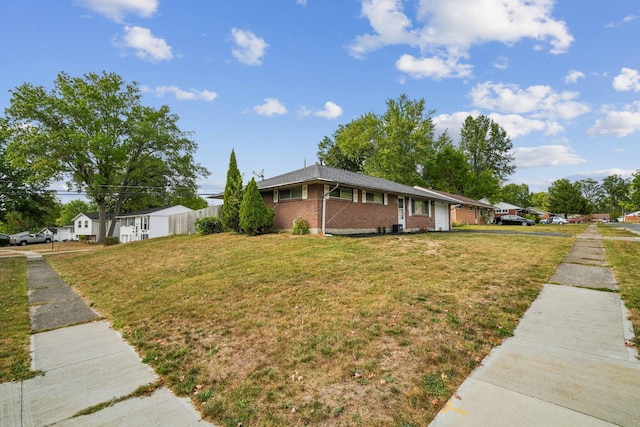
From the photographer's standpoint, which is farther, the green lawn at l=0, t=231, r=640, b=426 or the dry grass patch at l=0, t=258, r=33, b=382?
the dry grass patch at l=0, t=258, r=33, b=382

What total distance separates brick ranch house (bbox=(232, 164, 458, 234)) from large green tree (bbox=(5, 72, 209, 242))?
776 inches

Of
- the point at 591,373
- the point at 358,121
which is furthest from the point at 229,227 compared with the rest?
the point at 358,121

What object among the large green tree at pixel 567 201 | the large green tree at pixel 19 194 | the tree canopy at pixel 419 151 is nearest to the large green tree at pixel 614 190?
the large green tree at pixel 567 201

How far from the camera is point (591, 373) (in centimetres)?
320

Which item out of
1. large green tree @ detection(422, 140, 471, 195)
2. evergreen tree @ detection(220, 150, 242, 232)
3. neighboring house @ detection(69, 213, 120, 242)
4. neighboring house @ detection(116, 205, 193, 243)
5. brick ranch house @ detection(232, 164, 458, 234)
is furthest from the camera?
large green tree @ detection(422, 140, 471, 195)

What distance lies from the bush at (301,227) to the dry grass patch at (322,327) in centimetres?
528

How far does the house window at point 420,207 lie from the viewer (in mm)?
22312

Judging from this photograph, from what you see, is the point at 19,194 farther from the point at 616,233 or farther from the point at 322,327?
the point at 616,233

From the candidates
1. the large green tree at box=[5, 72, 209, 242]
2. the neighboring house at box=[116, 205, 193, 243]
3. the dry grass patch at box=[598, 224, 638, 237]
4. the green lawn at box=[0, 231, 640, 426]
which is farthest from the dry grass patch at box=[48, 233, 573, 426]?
the large green tree at box=[5, 72, 209, 242]

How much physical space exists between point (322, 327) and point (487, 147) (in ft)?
195

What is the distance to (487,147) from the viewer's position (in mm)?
54156

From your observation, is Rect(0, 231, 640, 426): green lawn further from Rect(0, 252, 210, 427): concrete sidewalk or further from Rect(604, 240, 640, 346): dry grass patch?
Rect(0, 252, 210, 427): concrete sidewalk

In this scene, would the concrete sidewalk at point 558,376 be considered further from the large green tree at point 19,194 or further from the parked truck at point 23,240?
the parked truck at point 23,240

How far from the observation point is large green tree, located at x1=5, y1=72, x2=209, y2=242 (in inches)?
1054
